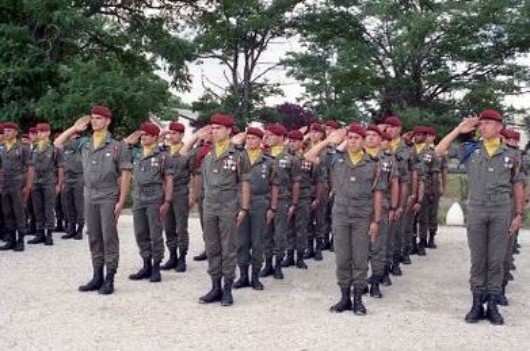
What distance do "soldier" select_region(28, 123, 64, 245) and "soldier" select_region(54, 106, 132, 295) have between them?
3.58m

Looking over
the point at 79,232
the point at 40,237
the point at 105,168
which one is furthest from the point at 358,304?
the point at 79,232

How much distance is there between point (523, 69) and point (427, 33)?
3.82 metres

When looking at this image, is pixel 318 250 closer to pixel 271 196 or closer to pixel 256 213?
pixel 271 196

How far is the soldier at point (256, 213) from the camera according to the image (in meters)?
7.67

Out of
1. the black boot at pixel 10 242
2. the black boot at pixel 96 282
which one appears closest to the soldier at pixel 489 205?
the black boot at pixel 96 282

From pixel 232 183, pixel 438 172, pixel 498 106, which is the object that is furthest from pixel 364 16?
pixel 232 183

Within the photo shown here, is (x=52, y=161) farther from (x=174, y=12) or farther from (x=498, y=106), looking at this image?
(x=498, y=106)

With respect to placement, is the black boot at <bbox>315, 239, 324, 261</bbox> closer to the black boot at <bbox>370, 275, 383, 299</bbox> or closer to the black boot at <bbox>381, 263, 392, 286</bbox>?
the black boot at <bbox>381, 263, 392, 286</bbox>

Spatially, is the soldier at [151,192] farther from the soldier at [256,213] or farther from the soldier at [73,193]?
the soldier at [73,193]

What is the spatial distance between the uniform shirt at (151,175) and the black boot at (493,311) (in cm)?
364

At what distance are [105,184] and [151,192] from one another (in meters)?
0.84

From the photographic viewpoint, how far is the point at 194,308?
22.1 feet

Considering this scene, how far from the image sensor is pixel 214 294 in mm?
6980

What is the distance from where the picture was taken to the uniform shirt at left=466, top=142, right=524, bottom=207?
6336mm
